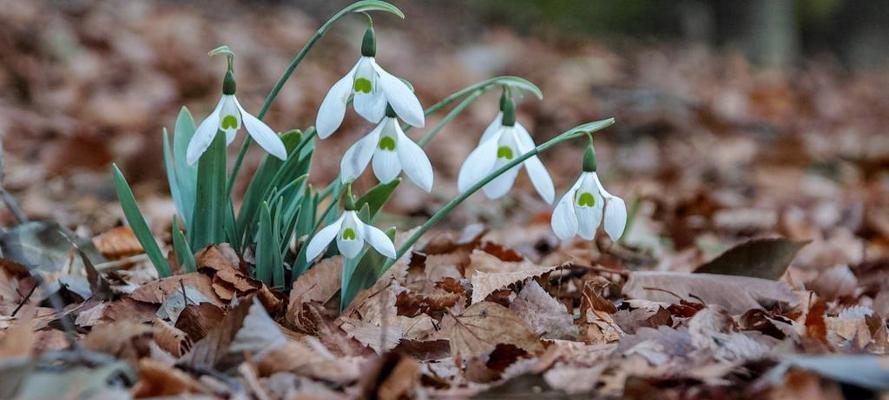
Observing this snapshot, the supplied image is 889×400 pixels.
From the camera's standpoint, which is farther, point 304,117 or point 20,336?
point 304,117

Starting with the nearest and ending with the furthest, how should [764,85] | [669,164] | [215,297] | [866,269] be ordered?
[215,297], [866,269], [669,164], [764,85]

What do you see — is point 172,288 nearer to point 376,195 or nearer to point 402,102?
point 376,195

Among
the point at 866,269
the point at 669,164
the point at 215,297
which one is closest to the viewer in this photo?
the point at 215,297

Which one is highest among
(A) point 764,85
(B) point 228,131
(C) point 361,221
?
(B) point 228,131

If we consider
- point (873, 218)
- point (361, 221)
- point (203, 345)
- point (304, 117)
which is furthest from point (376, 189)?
point (304, 117)

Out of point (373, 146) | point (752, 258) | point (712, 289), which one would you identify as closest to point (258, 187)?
point (373, 146)

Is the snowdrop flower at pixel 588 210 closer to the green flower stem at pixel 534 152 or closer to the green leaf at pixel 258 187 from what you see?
the green flower stem at pixel 534 152

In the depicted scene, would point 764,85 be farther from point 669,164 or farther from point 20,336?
point 20,336
